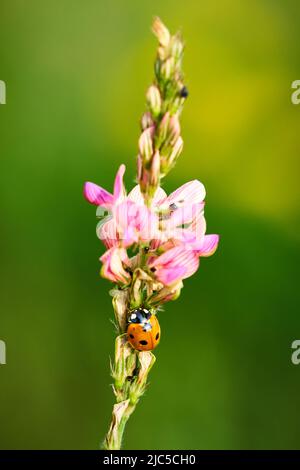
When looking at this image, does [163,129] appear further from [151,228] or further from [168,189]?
[168,189]

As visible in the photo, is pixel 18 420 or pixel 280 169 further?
pixel 280 169

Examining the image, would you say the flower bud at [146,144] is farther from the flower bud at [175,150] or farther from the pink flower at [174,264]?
the pink flower at [174,264]

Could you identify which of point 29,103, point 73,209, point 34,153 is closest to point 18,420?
point 73,209

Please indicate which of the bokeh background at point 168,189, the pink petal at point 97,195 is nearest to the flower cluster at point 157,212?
the pink petal at point 97,195

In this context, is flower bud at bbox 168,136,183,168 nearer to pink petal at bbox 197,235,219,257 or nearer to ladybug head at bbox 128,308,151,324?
pink petal at bbox 197,235,219,257

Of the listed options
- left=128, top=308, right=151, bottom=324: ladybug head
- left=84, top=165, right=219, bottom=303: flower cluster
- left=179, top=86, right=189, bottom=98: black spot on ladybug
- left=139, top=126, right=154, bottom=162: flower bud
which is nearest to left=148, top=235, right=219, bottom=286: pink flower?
left=84, top=165, right=219, bottom=303: flower cluster

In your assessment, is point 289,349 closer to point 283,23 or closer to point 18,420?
point 18,420

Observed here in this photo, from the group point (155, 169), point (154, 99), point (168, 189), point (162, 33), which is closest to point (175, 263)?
point (155, 169)
